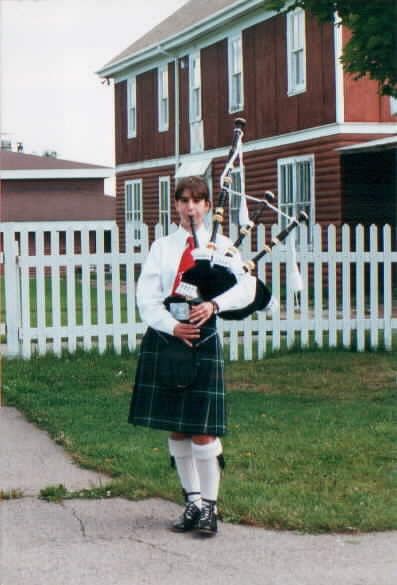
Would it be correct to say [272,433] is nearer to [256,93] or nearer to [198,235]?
[198,235]

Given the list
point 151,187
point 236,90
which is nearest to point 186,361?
point 236,90

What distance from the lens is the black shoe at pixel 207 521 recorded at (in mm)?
5453

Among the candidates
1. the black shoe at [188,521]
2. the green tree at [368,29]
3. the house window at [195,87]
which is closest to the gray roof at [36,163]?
the house window at [195,87]

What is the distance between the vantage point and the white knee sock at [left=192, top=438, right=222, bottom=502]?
5.65m

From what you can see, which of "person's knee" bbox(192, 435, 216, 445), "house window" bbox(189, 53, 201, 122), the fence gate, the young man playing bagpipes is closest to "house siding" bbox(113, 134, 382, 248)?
"house window" bbox(189, 53, 201, 122)

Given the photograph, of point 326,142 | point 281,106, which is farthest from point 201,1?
point 326,142

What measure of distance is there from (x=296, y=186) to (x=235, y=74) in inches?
164

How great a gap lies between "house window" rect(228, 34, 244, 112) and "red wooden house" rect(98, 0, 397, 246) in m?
0.02

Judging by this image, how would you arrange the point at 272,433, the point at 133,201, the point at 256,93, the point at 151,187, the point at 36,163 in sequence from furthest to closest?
the point at 36,163 < the point at 133,201 < the point at 151,187 < the point at 256,93 < the point at 272,433

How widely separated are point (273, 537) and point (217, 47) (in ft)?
75.1

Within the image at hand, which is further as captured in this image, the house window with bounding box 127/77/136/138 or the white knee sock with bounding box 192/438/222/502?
the house window with bounding box 127/77/136/138

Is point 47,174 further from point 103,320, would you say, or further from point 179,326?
point 179,326

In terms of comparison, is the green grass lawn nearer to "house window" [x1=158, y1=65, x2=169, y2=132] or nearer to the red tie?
the red tie

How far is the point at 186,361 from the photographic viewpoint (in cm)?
562
